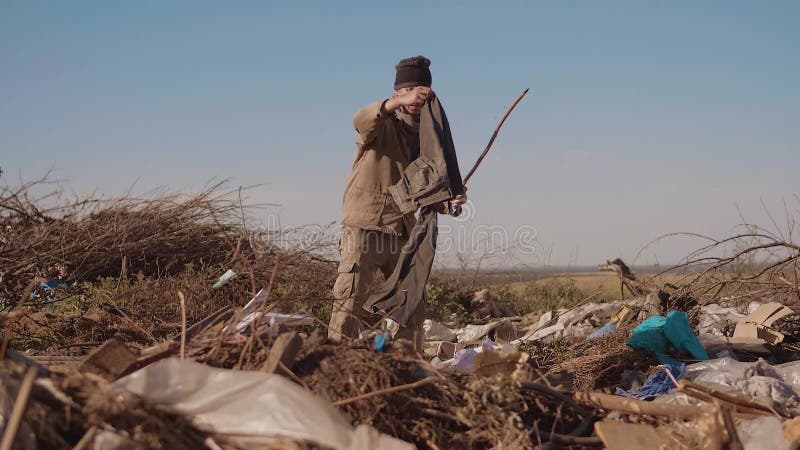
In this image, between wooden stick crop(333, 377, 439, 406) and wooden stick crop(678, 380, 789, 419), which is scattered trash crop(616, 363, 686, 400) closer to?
wooden stick crop(678, 380, 789, 419)

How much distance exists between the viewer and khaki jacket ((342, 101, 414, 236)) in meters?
4.69

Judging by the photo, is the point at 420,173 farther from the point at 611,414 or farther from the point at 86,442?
the point at 86,442

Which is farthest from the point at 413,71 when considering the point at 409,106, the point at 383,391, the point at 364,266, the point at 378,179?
the point at 383,391

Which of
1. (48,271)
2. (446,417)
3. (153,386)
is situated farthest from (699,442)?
(48,271)

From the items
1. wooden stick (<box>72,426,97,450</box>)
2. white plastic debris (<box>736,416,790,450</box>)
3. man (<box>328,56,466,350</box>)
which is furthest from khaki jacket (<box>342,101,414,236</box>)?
wooden stick (<box>72,426,97,450</box>)

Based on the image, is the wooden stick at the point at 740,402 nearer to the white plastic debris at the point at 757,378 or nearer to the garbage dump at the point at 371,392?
the garbage dump at the point at 371,392

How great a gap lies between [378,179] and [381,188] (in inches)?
2.4

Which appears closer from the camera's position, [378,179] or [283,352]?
[283,352]

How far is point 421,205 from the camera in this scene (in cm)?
465

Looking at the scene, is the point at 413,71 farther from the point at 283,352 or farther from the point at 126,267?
the point at 126,267

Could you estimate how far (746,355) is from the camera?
511 cm

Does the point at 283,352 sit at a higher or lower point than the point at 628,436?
higher

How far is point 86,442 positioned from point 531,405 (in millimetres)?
1706

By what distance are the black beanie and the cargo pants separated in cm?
98
